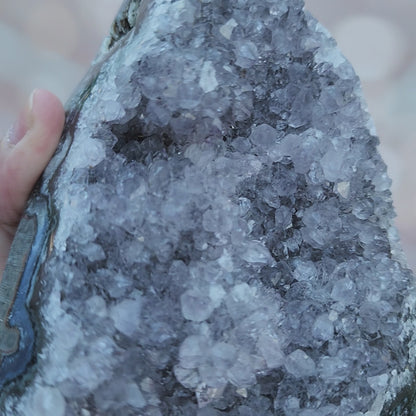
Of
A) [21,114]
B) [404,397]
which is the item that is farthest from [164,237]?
[404,397]

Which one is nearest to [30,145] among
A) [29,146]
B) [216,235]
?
[29,146]

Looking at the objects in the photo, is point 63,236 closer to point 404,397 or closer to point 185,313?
point 185,313

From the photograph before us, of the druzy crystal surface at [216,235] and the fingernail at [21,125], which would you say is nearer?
the druzy crystal surface at [216,235]

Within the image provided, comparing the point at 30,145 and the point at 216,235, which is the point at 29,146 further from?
the point at 216,235

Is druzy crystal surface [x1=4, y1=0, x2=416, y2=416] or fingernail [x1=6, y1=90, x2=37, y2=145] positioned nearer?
druzy crystal surface [x1=4, y1=0, x2=416, y2=416]
